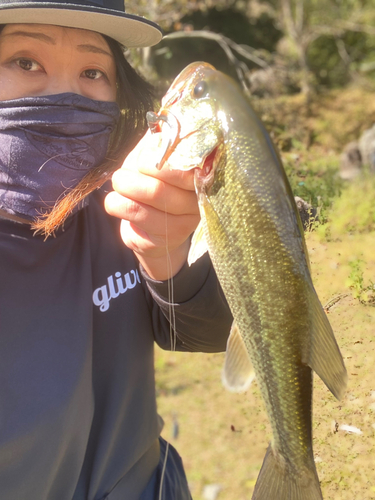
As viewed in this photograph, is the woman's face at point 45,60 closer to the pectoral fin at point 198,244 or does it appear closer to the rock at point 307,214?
the pectoral fin at point 198,244

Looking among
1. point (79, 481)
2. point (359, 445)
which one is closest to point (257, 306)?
point (359, 445)

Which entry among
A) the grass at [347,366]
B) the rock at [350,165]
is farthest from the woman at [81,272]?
the rock at [350,165]

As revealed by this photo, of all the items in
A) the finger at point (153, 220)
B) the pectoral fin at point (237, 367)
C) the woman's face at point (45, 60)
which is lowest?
the pectoral fin at point (237, 367)

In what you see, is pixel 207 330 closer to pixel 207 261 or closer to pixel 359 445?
pixel 207 261

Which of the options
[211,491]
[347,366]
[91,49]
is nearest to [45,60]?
[91,49]

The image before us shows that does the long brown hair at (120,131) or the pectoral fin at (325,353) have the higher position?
the long brown hair at (120,131)

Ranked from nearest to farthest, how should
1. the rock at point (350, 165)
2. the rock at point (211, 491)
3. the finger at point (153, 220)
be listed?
1. the finger at point (153, 220)
2. the rock at point (211, 491)
3. the rock at point (350, 165)

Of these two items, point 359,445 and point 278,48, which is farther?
point 278,48
